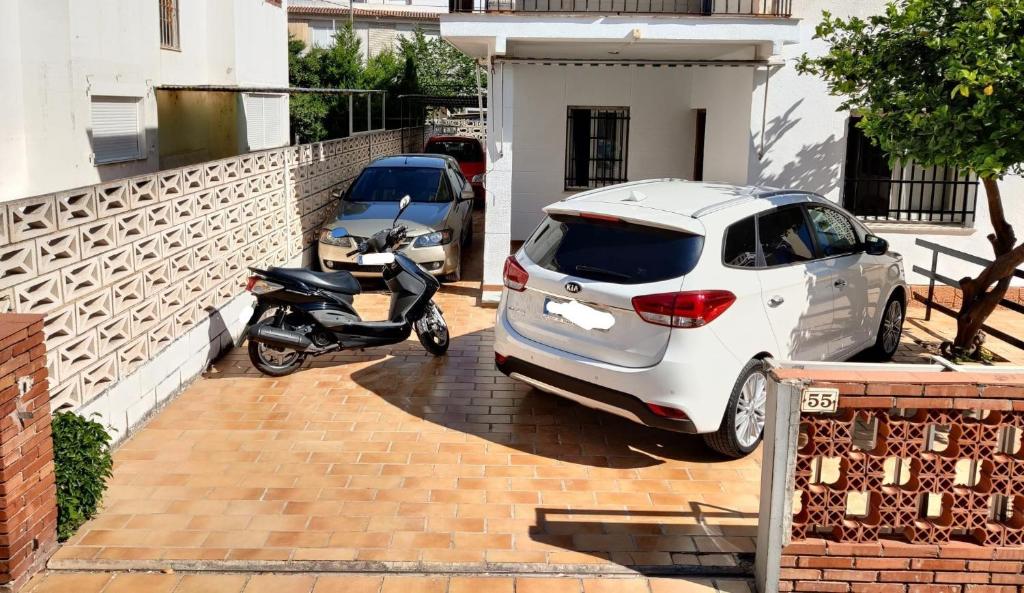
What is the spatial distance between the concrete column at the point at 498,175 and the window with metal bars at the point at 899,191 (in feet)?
13.7

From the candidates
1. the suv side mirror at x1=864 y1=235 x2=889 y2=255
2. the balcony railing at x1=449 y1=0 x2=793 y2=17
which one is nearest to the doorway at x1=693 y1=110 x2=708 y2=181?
the balcony railing at x1=449 y1=0 x2=793 y2=17

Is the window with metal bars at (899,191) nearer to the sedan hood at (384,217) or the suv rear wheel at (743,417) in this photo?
the sedan hood at (384,217)

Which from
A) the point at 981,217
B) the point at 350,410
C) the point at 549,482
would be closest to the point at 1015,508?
the point at 549,482

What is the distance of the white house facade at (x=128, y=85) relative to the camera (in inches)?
556

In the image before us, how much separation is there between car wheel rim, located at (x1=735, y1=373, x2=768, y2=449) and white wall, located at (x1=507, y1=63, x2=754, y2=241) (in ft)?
26.1

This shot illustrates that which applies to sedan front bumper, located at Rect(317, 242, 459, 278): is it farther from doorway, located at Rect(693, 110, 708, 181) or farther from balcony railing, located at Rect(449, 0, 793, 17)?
doorway, located at Rect(693, 110, 708, 181)

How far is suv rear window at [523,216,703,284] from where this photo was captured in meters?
5.83

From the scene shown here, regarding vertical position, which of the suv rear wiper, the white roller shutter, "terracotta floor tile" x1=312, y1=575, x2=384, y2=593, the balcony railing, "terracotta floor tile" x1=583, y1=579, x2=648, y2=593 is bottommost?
"terracotta floor tile" x1=312, y1=575, x2=384, y2=593

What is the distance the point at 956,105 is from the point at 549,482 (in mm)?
4262

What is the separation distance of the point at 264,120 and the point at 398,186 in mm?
12678

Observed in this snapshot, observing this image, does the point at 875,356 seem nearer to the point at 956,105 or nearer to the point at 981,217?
the point at 956,105

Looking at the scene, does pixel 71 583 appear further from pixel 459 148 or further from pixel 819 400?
pixel 459 148

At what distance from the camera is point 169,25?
1925 cm

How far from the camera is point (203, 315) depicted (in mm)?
8039
